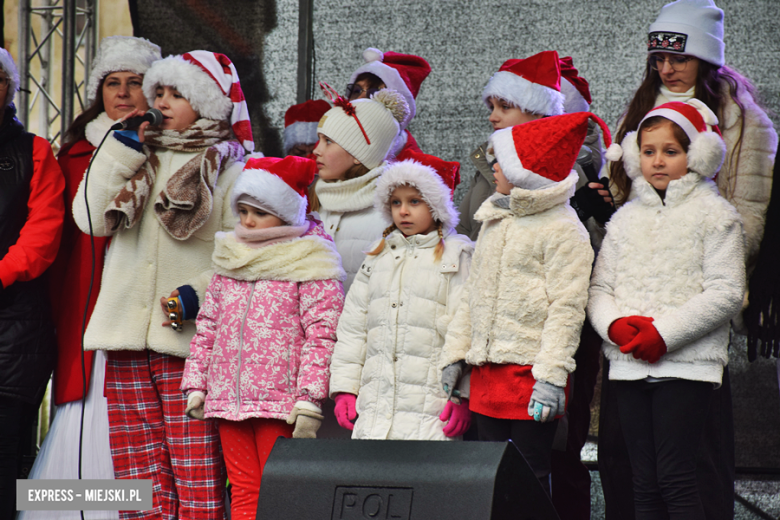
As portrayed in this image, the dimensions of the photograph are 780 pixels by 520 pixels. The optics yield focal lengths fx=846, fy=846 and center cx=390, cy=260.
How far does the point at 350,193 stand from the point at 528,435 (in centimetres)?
115

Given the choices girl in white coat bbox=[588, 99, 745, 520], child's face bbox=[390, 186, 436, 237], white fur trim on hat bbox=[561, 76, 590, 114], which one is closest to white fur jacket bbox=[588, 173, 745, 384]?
girl in white coat bbox=[588, 99, 745, 520]

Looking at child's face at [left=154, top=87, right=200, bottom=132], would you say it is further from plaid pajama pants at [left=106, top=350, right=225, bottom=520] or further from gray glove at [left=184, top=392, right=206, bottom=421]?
gray glove at [left=184, top=392, right=206, bottom=421]

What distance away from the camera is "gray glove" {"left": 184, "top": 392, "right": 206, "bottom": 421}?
8.62 feet

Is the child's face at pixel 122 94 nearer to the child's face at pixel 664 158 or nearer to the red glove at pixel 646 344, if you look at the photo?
the child's face at pixel 664 158

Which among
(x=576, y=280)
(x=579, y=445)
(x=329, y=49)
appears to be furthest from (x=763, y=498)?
(x=329, y=49)

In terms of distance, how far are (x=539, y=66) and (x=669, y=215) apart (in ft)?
2.92

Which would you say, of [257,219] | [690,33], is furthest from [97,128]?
[690,33]

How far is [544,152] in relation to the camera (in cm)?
231

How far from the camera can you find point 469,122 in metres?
3.97

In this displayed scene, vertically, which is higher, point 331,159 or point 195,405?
point 331,159

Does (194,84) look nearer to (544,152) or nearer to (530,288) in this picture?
(544,152)

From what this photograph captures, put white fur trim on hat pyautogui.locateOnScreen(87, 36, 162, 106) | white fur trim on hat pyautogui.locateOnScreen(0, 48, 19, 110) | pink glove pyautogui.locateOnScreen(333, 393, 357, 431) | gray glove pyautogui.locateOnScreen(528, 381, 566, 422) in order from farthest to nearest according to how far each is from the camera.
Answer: white fur trim on hat pyautogui.locateOnScreen(87, 36, 162, 106) → white fur trim on hat pyautogui.locateOnScreen(0, 48, 19, 110) → pink glove pyautogui.locateOnScreen(333, 393, 357, 431) → gray glove pyautogui.locateOnScreen(528, 381, 566, 422)

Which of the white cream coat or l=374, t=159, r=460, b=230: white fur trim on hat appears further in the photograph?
the white cream coat

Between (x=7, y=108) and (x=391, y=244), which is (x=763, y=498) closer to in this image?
(x=391, y=244)
